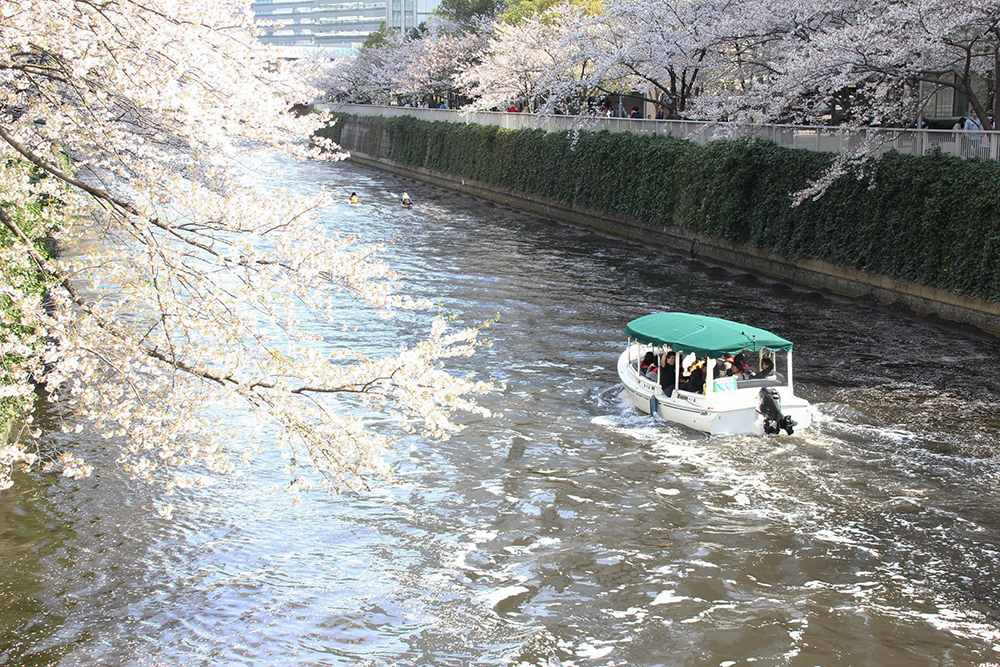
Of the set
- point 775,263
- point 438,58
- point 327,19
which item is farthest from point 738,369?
point 327,19

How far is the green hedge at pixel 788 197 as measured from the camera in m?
20.3

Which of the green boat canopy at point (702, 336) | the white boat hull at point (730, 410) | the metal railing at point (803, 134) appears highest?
the metal railing at point (803, 134)

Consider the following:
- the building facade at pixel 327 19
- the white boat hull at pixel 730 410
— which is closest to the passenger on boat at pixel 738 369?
the white boat hull at pixel 730 410

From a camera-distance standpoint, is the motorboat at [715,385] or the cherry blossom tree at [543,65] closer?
the motorboat at [715,385]

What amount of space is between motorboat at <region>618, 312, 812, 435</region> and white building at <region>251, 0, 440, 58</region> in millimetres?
154307

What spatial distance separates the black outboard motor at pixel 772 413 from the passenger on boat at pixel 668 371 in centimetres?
162

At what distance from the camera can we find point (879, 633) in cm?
907

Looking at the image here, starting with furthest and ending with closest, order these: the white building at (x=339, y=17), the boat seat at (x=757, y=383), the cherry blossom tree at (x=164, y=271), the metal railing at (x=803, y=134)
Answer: the white building at (x=339, y=17), the metal railing at (x=803, y=134), the boat seat at (x=757, y=383), the cherry blossom tree at (x=164, y=271)

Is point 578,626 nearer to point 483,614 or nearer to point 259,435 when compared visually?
point 483,614

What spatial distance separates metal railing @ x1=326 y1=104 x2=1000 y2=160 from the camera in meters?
20.9

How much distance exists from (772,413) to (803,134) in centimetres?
1489

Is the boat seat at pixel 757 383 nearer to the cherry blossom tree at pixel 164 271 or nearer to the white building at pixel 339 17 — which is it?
the cherry blossom tree at pixel 164 271

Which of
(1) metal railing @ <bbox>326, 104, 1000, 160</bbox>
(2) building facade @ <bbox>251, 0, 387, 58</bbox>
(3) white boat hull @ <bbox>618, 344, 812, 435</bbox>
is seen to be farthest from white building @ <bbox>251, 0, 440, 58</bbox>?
(3) white boat hull @ <bbox>618, 344, 812, 435</bbox>

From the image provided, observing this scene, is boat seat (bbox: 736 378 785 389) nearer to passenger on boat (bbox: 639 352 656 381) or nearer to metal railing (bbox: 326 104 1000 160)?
passenger on boat (bbox: 639 352 656 381)
